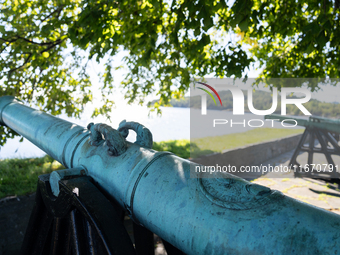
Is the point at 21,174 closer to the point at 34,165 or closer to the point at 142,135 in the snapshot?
the point at 34,165

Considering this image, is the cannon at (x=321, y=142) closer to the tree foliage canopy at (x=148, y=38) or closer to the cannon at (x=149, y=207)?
the tree foliage canopy at (x=148, y=38)

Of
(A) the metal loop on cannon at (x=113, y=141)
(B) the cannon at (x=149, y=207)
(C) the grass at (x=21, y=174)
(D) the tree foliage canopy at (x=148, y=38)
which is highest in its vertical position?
(D) the tree foliage canopy at (x=148, y=38)

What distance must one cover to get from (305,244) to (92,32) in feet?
10.8

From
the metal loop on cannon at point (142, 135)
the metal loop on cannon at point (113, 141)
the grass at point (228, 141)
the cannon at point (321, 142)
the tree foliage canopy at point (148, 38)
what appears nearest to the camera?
the metal loop on cannon at point (113, 141)

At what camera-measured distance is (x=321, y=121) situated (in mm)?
5871

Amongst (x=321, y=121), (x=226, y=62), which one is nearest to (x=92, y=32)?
(x=226, y=62)

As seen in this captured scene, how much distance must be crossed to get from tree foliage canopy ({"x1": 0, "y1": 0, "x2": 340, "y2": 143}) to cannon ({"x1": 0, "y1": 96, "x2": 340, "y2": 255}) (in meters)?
1.81

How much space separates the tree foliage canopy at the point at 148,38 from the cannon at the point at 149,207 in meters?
1.81

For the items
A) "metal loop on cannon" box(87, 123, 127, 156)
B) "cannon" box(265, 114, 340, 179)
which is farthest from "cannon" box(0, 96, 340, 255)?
"cannon" box(265, 114, 340, 179)

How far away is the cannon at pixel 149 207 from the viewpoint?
2.77 feet

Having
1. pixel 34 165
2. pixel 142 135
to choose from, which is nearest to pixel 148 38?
pixel 142 135

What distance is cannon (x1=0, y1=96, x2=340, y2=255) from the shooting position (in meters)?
0.85

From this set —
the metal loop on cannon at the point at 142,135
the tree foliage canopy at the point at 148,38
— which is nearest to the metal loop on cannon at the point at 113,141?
the metal loop on cannon at the point at 142,135

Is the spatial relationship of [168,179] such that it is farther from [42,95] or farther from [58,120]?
[42,95]
